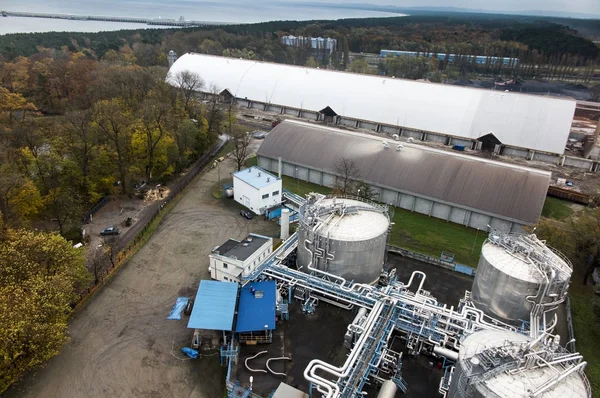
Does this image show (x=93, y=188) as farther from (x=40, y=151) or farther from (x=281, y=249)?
(x=281, y=249)

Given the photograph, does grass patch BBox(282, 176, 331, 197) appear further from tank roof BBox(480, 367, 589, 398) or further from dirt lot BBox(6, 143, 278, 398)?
tank roof BBox(480, 367, 589, 398)

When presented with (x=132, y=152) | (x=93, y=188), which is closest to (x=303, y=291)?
(x=93, y=188)

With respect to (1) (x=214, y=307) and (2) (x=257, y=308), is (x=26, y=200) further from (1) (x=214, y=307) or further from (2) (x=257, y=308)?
(2) (x=257, y=308)

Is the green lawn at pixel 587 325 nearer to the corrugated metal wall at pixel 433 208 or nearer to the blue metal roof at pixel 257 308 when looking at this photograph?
the corrugated metal wall at pixel 433 208

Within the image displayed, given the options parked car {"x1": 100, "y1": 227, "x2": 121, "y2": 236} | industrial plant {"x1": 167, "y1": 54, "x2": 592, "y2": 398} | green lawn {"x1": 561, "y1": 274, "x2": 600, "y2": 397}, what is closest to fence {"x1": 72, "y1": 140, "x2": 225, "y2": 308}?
parked car {"x1": 100, "y1": 227, "x2": 121, "y2": 236}

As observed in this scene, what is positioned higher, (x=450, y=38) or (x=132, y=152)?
(x=450, y=38)

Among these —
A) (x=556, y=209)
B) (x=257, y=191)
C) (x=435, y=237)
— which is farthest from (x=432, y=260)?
(x=556, y=209)
